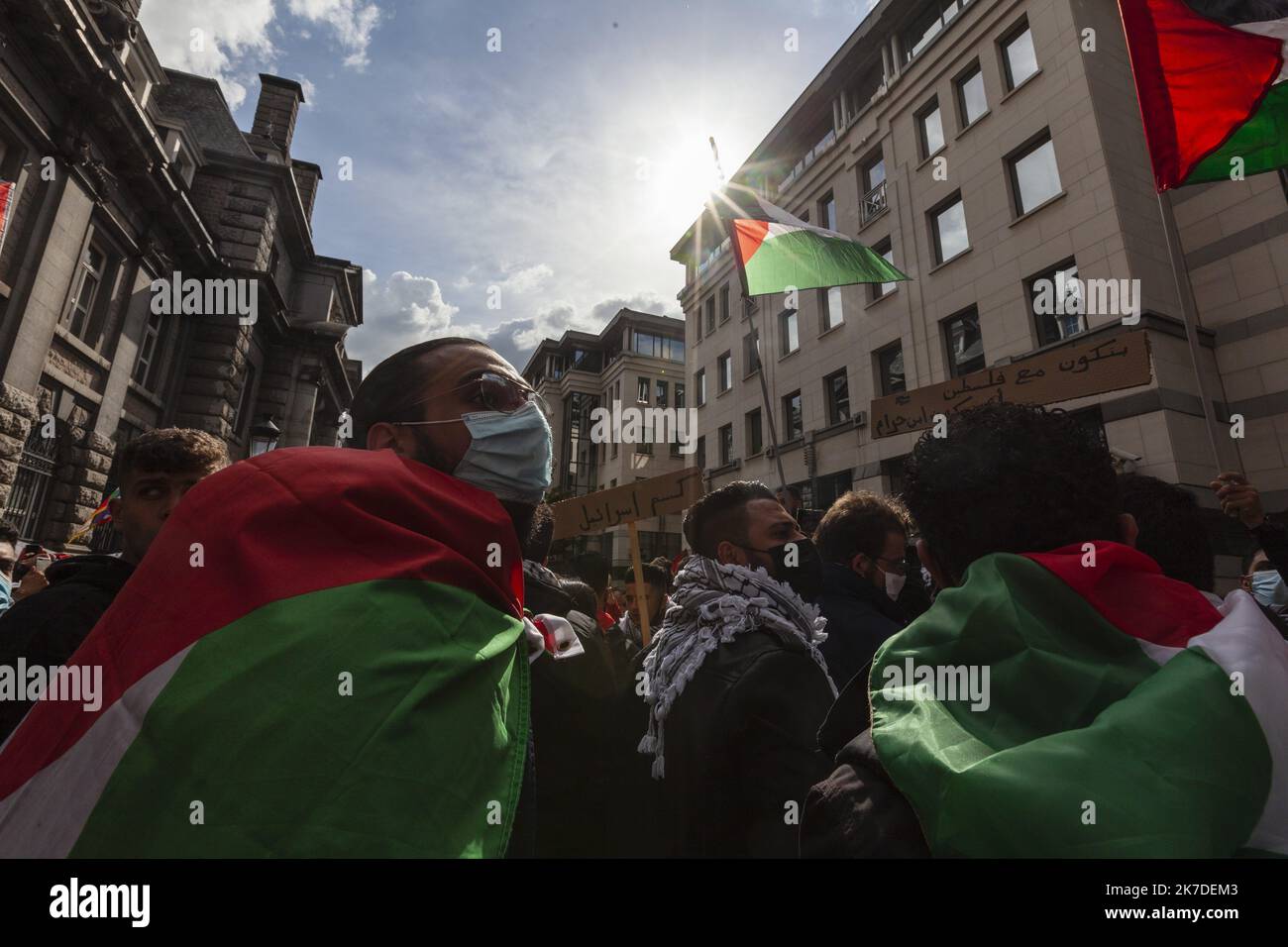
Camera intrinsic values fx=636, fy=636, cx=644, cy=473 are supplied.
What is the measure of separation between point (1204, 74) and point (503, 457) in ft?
16.4

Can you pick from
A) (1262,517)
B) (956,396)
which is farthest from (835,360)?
(1262,517)

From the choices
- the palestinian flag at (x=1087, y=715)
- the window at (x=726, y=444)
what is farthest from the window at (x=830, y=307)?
the palestinian flag at (x=1087, y=715)

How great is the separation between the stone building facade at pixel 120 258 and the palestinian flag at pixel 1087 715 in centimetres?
1253

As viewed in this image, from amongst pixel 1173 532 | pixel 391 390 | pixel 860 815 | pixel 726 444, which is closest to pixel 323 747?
pixel 860 815

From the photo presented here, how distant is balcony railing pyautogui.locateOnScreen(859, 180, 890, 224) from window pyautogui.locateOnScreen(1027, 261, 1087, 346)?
5.76 meters

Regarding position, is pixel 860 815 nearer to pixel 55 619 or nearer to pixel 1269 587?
pixel 55 619

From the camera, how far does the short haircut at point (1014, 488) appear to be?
1.34 meters

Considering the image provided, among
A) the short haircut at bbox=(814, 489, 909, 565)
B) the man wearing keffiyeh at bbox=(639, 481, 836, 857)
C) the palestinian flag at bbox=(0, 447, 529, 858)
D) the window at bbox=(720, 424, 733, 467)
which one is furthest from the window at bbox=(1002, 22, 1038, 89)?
the palestinian flag at bbox=(0, 447, 529, 858)

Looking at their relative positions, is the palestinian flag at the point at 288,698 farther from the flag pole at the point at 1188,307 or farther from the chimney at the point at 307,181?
the chimney at the point at 307,181

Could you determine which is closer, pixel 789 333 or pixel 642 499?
pixel 642 499

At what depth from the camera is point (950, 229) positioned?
50.6 feet

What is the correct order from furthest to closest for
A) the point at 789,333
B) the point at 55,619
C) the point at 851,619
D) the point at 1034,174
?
the point at 789,333
the point at 1034,174
the point at 851,619
the point at 55,619

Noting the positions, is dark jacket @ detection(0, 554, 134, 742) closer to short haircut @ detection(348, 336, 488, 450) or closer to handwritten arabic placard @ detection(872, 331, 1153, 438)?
short haircut @ detection(348, 336, 488, 450)
